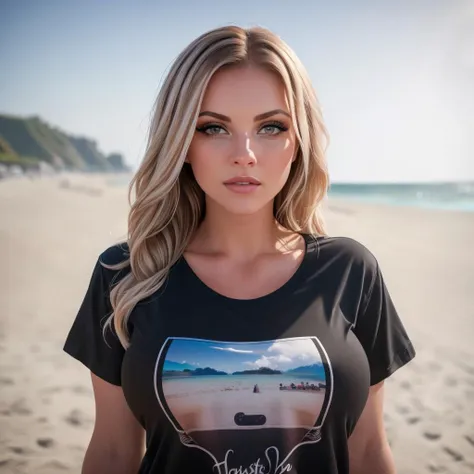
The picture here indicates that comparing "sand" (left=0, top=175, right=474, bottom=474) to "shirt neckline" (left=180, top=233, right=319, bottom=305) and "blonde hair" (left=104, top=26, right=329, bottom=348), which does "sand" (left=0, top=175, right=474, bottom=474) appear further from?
"shirt neckline" (left=180, top=233, right=319, bottom=305)

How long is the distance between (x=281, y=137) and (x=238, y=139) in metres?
0.17

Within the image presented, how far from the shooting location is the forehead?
6.19 feet

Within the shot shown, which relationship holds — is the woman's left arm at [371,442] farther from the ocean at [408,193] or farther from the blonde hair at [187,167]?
the ocean at [408,193]

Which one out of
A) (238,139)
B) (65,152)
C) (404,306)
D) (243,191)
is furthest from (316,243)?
(65,152)

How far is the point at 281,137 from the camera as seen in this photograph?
196 cm

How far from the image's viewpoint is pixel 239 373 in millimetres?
1747

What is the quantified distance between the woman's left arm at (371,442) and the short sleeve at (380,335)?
0.09m

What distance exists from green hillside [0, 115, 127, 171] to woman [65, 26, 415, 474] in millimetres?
32641

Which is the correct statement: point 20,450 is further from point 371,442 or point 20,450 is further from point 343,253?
point 343,253

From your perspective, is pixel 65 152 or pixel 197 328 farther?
pixel 65 152

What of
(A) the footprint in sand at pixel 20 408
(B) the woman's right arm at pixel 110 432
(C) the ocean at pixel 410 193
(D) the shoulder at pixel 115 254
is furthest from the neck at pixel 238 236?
(C) the ocean at pixel 410 193

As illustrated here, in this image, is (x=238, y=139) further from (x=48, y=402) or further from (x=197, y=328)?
(x=48, y=402)

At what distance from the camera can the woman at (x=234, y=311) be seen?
175 centimetres

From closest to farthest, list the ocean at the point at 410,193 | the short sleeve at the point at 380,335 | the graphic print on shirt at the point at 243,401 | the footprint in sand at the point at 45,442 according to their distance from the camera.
Answer: the graphic print on shirt at the point at 243,401 → the short sleeve at the point at 380,335 → the footprint in sand at the point at 45,442 → the ocean at the point at 410,193
